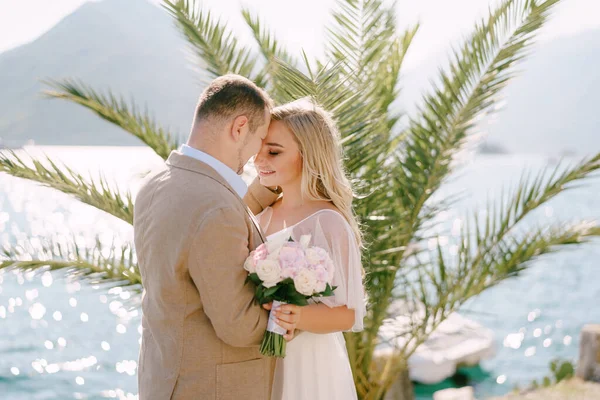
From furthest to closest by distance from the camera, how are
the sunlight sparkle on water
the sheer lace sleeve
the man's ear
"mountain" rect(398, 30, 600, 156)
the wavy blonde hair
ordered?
"mountain" rect(398, 30, 600, 156) < the sunlight sparkle on water < the wavy blonde hair < the sheer lace sleeve < the man's ear

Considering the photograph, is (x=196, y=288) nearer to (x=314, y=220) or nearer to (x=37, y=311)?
(x=314, y=220)

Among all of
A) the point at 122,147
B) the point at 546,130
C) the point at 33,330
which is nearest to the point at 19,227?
the point at 33,330

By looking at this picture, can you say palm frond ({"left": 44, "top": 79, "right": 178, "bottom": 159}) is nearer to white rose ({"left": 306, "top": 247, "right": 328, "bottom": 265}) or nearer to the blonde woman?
the blonde woman

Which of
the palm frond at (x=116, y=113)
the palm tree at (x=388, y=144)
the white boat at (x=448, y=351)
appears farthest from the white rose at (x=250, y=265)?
the white boat at (x=448, y=351)

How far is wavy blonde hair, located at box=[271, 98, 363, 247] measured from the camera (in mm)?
3182

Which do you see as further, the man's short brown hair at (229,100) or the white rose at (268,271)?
the man's short brown hair at (229,100)

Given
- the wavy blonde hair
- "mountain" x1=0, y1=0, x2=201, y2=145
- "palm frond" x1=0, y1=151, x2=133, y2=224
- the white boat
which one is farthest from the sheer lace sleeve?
"mountain" x1=0, y1=0, x2=201, y2=145

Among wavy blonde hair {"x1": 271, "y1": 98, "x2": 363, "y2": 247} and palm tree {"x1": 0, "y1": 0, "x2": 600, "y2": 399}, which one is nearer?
wavy blonde hair {"x1": 271, "y1": 98, "x2": 363, "y2": 247}

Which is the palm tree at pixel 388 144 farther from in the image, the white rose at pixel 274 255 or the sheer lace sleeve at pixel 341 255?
the white rose at pixel 274 255

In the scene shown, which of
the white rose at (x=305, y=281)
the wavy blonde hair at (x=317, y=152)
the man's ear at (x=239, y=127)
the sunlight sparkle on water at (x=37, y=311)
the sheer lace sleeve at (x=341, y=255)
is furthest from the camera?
the sunlight sparkle on water at (x=37, y=311)

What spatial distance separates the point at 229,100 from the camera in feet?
8.34

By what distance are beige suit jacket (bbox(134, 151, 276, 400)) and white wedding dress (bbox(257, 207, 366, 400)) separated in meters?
0.51

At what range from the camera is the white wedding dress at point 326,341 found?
2996mm

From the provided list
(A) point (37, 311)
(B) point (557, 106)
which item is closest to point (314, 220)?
(A) point (37, 311)
